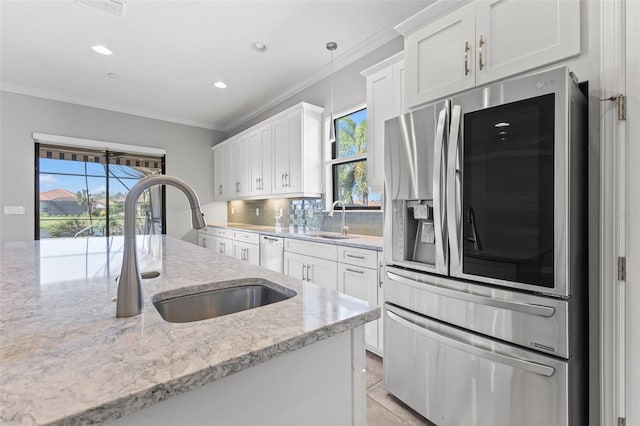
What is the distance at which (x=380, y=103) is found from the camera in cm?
247

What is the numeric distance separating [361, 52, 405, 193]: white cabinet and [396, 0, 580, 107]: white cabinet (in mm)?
382

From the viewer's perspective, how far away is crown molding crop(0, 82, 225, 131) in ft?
13.3

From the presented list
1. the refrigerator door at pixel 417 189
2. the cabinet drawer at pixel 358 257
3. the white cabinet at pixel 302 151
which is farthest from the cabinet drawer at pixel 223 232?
the refrigerator door at pixel 417 189

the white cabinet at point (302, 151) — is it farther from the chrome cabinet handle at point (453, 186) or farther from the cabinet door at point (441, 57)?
the chrome cabinet handle at point (453, 186)

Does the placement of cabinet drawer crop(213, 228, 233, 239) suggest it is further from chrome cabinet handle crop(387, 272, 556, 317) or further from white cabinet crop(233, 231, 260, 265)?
chrome cabinet handle crop(387, 272, 556, 317)

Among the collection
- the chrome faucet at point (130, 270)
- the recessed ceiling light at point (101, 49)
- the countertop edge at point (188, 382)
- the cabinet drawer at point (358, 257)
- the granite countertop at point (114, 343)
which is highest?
Result: the recessed ceiling light at point (101, 49)

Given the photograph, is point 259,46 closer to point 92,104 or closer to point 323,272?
point 323,272

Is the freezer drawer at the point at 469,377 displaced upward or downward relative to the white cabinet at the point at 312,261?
downward

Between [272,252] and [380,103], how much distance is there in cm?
193

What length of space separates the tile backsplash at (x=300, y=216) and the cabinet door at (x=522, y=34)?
5.49 ft

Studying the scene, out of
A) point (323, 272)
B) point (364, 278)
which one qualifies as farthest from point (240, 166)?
point (364, 278)

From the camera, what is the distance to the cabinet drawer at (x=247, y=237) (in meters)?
3.72

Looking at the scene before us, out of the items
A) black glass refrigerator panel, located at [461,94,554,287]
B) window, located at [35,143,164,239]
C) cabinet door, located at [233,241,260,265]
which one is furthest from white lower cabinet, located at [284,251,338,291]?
window, located at [35,143,164,239]

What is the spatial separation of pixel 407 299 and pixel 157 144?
16.7ft
